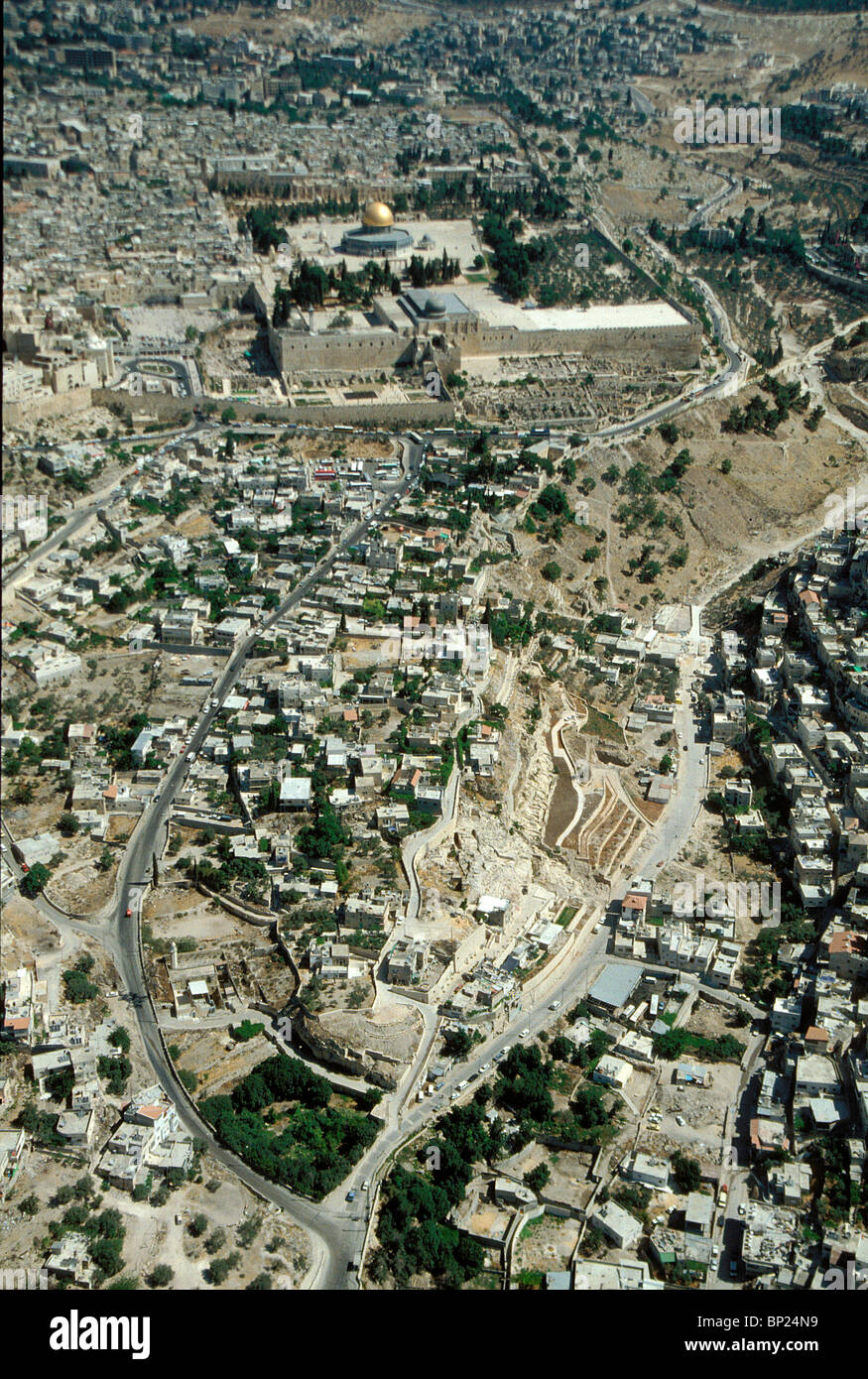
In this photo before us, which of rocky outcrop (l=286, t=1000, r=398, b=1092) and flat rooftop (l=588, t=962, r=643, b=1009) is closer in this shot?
rocky outcrop (l=286, t=1000, r=398, b=1092)

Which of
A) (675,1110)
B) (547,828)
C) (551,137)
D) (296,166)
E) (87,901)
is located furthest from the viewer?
(551,137)

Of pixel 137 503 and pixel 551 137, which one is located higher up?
pixel 551 137

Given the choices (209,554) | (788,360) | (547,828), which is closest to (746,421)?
(788,360)

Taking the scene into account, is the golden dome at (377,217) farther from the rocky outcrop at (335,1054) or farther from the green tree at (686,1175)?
the green tree at (686,1175)

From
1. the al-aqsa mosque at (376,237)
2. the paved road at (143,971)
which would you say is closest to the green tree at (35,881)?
the paved road at (143,971)

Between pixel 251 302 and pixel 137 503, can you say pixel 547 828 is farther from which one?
pixel 251 302

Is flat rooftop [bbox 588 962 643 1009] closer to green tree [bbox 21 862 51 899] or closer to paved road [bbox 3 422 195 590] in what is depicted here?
green tree [bbox 21 862 51 899]

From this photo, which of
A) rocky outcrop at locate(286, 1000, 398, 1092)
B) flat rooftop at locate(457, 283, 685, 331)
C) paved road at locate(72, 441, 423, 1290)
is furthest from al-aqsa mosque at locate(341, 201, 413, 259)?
rocky outcrop at locate(286, 1000, 398, 1092)
